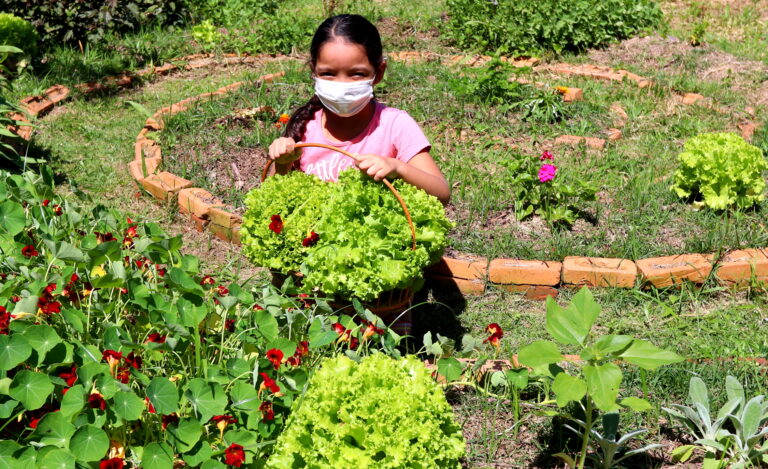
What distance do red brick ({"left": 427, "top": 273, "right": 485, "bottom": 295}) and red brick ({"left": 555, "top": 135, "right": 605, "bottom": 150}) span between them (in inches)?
60.0

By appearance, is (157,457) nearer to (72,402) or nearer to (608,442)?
(72,402)

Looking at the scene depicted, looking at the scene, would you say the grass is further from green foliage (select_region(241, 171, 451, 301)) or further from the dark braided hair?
the dark braided hair

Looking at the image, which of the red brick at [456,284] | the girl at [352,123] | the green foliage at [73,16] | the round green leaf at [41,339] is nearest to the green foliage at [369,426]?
the round green leaf at [41,339]

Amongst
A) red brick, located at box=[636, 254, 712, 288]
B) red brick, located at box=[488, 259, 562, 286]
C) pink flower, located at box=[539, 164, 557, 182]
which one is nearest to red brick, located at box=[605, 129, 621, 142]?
pink flower, located at box=[539, 164, 557, 182]

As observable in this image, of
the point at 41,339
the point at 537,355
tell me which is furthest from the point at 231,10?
the point at 537,355

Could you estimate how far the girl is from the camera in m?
3.06

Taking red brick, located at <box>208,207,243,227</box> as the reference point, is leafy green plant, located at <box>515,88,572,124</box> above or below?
above

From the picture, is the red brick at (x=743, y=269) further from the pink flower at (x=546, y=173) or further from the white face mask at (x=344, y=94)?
the white face mask at (x=344, y=94)

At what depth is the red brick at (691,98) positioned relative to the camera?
215 inches

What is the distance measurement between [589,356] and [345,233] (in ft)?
3.12

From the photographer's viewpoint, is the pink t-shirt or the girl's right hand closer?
the girl's right hand

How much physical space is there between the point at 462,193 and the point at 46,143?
2.73 meters

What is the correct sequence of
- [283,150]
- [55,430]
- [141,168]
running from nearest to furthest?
[55,430], [283,150], [141,168]

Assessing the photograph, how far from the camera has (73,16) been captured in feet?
21.3
